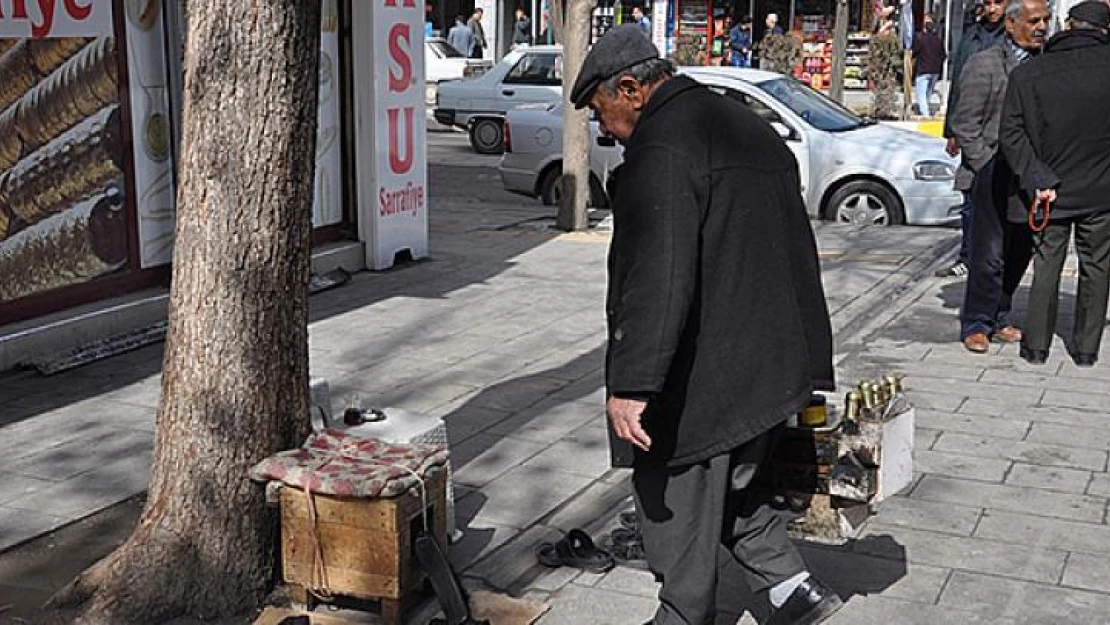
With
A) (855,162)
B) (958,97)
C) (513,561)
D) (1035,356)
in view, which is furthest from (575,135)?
(513,561)

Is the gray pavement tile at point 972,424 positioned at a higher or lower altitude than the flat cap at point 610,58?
lower

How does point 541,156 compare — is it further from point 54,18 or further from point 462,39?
point 462,39

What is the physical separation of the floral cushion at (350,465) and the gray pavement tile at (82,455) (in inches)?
68.0

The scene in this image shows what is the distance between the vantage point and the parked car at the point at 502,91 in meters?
19.6

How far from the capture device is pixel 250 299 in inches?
163

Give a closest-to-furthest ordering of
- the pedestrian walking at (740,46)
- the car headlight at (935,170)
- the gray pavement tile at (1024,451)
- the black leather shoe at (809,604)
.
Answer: the black leather shoe at (809,604), the gray pavement tile at (1024,451), the car headlight at (935,170), the pedestrian walking at (740,46)

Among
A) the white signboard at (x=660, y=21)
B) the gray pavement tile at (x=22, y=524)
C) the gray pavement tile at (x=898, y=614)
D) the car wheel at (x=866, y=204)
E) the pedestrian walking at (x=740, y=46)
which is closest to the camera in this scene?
the gray pavement tile at (x=898, y=614)

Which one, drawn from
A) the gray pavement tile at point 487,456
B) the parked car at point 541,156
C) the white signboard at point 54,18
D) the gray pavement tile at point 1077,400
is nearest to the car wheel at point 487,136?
the parked car at point 541,156

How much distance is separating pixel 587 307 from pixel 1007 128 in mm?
2991

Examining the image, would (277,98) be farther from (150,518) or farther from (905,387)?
(905,387)

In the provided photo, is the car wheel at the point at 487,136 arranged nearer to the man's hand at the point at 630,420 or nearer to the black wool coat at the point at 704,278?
the black wool coat at the point at 704,278

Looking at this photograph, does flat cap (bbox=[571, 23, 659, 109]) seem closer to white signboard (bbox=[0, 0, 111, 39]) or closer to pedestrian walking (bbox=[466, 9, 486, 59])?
white signboard (bbox=[0, 0, 111, 39])

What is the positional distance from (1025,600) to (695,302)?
70.3 inches

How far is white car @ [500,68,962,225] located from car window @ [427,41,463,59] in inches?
567
